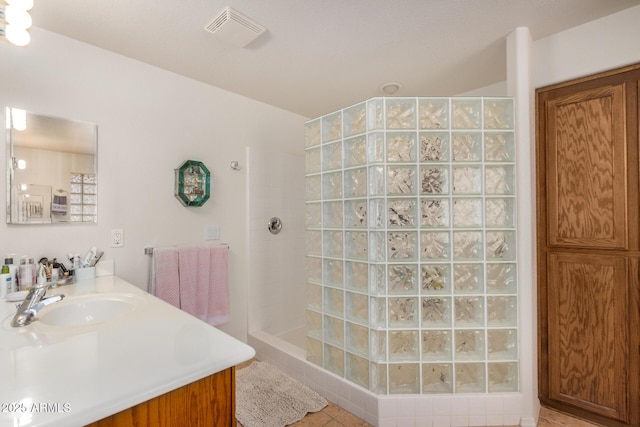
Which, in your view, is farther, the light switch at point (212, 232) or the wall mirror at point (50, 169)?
the light switch at point (212, 232)

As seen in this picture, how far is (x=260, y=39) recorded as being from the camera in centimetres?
179

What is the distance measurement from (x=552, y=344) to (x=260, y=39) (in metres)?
2.44

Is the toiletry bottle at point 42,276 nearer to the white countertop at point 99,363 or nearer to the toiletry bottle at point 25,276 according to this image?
the toiletry bottle at point 25,276

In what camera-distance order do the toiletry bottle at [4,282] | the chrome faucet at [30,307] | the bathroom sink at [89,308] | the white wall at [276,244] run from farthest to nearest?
the white wall at [276,244] → the toiletry bottle at [4,282] → the bathroom sink at [89,308] → the chrome faucet at [30,307]

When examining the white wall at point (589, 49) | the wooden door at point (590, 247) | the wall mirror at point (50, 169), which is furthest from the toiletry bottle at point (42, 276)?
the white wall at point (589, 49)

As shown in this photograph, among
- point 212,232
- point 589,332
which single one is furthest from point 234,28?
point 589,332

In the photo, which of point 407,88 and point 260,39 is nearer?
point 260,39

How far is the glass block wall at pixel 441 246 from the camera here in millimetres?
1653

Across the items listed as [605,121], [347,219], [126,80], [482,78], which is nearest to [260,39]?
[126,80]

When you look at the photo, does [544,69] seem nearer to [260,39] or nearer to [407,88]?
[407,88]

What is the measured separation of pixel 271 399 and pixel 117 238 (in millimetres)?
1368

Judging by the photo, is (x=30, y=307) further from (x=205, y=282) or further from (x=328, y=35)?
(x=328, y=35)

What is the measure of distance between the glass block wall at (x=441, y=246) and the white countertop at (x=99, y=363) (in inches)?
41.3

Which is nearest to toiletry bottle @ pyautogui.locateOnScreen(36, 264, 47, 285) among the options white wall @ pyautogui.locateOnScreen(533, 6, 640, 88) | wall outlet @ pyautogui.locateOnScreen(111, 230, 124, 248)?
wall outlet @ pyautogui.locateOnScreen(111, 230, 124, 248)
